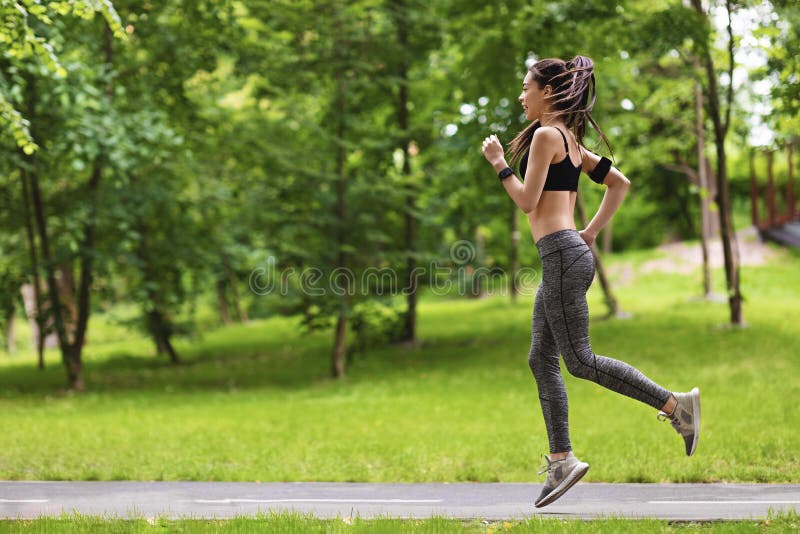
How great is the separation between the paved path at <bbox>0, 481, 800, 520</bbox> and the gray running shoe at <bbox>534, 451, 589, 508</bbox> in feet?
1.22

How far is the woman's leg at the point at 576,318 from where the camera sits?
462 centimetres

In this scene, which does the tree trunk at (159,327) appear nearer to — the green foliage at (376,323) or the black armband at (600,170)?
the green foliage at (376,323)

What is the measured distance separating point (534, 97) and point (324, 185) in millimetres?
11664

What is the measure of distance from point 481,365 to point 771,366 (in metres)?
5.46

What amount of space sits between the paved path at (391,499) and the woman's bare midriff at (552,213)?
5.95 feet

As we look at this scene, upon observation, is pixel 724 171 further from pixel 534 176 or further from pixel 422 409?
pixel 534 176

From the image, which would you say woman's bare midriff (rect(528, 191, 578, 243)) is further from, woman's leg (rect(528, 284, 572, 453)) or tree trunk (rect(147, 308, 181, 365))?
tree trunk (rect(147, 308, 181, 365))

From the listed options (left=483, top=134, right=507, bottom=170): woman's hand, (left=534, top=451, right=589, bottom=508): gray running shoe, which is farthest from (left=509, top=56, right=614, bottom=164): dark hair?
(left=534, top=451, right=589, bottom=508): gray running shoe

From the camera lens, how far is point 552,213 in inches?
184

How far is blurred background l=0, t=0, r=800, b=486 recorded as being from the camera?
13367 millimetres

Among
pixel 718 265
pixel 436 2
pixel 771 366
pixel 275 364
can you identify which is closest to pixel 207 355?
pixel 275 364

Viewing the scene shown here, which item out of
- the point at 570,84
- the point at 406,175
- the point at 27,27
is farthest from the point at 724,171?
the point at 27,27

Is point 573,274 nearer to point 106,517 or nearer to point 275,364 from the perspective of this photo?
point 106,517

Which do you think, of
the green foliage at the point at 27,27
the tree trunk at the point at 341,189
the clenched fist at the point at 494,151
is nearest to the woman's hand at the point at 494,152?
the clenched fist at the point at 494,151
